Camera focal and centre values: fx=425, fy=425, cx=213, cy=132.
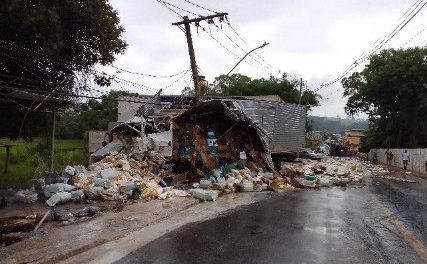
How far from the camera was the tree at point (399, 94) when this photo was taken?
36.6m

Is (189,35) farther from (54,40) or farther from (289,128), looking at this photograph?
(54,40)

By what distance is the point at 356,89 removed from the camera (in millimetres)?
48500

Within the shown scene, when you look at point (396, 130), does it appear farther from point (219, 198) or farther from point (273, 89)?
point (219, 198)

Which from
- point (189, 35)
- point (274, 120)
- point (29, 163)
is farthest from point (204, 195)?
point (29, 163)

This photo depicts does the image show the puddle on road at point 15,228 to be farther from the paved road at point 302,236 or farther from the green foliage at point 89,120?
the green foliage at point 89,120

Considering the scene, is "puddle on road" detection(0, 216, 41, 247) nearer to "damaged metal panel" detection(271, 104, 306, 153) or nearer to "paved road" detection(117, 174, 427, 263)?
"paved road" detection(117, 174, 427, 263)

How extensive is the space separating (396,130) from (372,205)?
3557cm

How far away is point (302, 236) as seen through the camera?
7395 mm

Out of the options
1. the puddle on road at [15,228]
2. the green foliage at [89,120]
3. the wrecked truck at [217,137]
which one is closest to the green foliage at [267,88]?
the green foliage at [89,120]

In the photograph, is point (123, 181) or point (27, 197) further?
point (123, 181)

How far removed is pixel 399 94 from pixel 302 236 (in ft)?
110

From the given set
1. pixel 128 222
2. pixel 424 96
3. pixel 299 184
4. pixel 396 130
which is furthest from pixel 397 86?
pixel 128 222

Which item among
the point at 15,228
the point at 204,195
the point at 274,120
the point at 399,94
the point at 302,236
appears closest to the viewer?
the point at 302,236

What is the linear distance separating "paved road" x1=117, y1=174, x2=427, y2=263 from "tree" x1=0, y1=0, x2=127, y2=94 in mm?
7733
